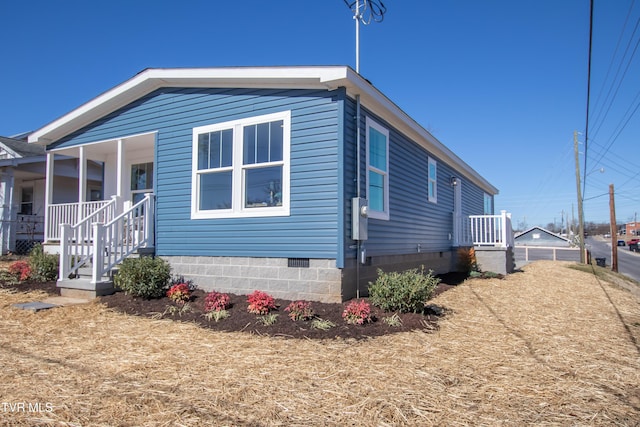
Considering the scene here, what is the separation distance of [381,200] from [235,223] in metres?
2.81

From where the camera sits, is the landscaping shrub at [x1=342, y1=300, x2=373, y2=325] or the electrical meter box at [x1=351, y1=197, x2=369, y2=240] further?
the electrical meter box at [x1=351, y1=197, x2=369, y2=240]

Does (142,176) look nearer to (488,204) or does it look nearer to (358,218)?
(358,218)

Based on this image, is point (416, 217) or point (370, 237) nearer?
point (370, 237)

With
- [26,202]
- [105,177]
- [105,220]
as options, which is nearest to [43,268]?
[105,220]

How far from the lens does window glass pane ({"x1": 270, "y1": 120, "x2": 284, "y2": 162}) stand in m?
7.13

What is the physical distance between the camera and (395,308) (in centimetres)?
606

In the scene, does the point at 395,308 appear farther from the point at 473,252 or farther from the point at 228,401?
the point at 473,252

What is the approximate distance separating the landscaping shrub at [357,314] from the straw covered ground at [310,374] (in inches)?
20.6

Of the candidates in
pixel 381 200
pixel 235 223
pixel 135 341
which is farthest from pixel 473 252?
pixel 135 341

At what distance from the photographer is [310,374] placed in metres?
3.88

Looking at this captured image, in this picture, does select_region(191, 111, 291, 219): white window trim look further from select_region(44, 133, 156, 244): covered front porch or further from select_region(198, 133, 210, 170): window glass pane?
select_region(44, 133, 156, 244): covered front porch

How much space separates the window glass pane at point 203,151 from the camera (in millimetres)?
8008

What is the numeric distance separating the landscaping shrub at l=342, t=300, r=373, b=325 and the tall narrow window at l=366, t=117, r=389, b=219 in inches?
85.2

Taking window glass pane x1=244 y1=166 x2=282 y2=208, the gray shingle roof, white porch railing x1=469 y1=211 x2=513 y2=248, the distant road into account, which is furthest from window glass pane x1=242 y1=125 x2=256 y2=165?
the distant road
